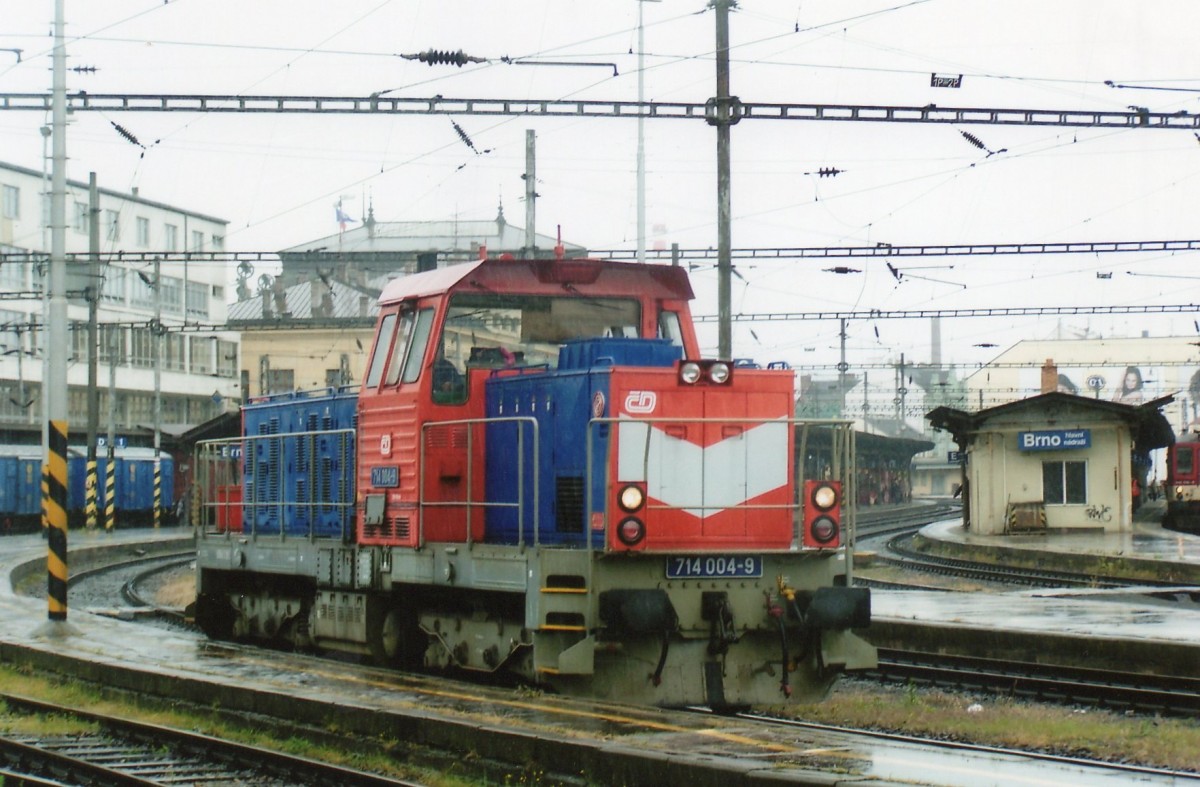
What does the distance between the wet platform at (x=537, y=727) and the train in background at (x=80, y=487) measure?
3712cm

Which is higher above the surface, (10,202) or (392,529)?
(10,202)

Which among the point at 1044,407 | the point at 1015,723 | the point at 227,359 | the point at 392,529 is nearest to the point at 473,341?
the point at 392,529

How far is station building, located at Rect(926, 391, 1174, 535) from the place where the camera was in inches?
1428

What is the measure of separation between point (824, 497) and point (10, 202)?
62110mm

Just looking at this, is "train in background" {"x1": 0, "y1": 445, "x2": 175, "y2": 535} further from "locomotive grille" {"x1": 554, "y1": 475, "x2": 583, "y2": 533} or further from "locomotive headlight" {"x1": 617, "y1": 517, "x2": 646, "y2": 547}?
"locomotive headlight" {"x1": 617, "y1": 517, "x2": 646, "y2": 547}

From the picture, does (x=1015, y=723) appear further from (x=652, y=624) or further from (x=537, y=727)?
(x=537, y=727)

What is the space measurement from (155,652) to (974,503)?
29.1 metres

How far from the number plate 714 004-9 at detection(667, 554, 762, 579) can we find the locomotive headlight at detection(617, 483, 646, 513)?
0.46 meters

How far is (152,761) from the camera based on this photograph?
996 centimetres

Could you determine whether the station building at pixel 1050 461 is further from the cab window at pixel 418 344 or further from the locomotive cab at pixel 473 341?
the cab window at pixel 418 344

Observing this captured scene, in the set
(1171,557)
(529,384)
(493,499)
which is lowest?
(1171,557)

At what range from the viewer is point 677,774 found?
762 cm

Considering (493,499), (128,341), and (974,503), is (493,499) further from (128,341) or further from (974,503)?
(128,341)

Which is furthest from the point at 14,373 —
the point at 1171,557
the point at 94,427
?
the point at 1171,557
